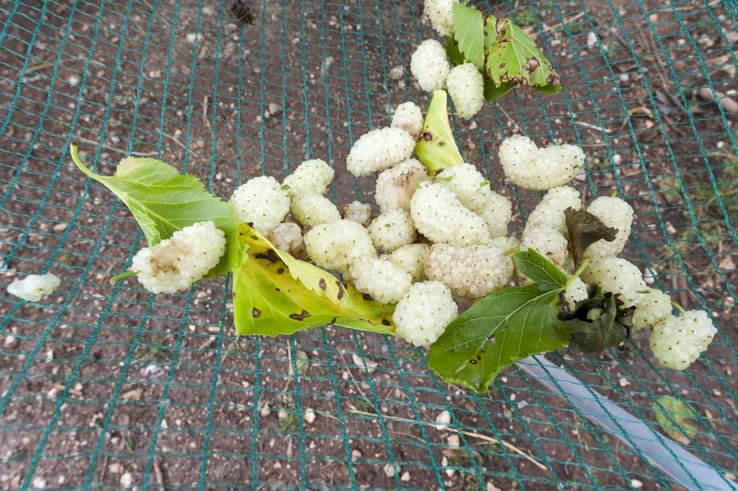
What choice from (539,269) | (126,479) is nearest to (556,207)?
(539,269)

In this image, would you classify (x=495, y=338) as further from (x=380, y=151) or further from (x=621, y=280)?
(x=380, y=151)

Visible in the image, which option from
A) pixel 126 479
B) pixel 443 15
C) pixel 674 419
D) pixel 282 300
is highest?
pixel 443 15

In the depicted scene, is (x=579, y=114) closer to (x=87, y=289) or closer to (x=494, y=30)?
(x=494, y=30)

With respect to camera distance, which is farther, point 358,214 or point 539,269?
point 358,214

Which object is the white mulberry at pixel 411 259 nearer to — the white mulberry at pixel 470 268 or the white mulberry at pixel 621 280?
the white mulberry at pixel 470 268

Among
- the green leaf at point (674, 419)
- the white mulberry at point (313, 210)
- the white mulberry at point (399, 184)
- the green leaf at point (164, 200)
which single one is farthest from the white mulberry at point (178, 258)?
the green leaf at point (674, 419)

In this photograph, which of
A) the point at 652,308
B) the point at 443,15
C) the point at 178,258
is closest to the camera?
the point at 178,258
